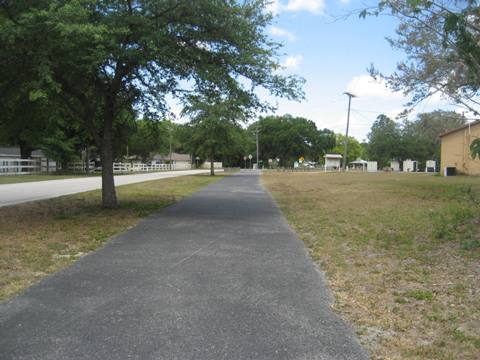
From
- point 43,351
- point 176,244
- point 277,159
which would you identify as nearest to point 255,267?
point 176,244

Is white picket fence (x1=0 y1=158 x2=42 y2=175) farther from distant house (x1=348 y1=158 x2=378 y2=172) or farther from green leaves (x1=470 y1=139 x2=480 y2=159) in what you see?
distant house (x1=348 y1=158 x2=378 y2=172)

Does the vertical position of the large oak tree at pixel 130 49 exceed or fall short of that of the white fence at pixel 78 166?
it exceeds it

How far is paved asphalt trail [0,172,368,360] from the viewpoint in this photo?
384cm

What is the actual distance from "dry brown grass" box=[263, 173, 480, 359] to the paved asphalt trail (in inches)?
13.6

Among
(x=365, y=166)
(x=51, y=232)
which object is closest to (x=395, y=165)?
(x=365, y=166)

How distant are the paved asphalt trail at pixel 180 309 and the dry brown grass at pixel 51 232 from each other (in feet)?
1.34

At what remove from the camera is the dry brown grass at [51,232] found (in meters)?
6.46

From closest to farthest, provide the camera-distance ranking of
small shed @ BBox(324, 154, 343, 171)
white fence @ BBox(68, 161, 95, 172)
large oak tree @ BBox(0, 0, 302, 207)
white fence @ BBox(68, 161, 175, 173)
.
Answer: large oak tree @ BBox(0, 0, 302, 207)
white fence @ BBox(68, 161, 95, 172)
white fence @ BBox(68, 161, 175, 173)
small shed @ BBox(324, 154, 343, 171)

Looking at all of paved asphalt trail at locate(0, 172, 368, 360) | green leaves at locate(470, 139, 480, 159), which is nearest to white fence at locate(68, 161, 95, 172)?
paved asphalt trail at locate(0, 172, 368, 360)

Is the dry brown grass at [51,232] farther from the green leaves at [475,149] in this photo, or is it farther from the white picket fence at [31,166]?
the white picket fence at [31,166]

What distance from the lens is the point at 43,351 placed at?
376cm

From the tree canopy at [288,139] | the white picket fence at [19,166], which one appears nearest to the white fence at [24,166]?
the white picket fence at [19,166]

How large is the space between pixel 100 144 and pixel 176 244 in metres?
6.72

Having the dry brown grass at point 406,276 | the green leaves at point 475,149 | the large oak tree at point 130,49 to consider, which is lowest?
the dry brown grass at point 406,276
